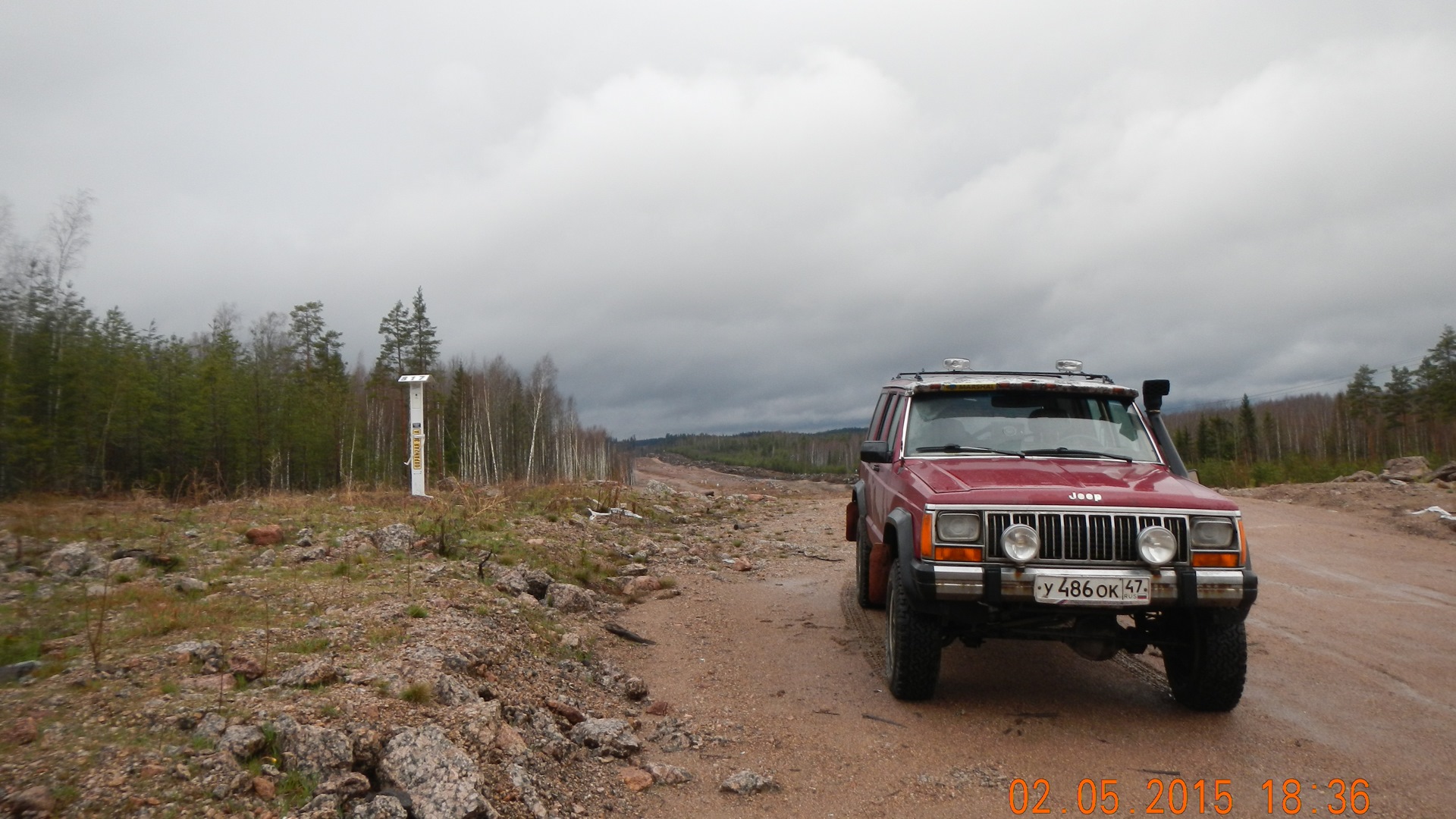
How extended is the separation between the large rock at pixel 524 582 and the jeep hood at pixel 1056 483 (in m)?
4.09

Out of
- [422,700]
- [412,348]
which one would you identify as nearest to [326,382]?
[412,348]

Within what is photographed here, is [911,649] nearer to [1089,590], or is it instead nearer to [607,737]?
[1089,590]

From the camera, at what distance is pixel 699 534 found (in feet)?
50.3

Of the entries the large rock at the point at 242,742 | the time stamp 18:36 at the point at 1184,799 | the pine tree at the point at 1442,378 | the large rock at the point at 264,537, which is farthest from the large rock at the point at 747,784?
the pine tree at the point at 1442,378

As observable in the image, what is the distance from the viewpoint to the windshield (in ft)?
18.4

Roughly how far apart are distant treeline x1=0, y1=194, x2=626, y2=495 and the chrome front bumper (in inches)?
694

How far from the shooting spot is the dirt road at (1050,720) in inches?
149

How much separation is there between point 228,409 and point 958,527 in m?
34.4

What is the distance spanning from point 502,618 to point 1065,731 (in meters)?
4.21

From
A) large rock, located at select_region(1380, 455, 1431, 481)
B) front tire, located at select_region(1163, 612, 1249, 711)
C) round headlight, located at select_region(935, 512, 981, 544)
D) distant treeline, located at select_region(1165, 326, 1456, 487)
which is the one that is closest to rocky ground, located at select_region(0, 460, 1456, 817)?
front tire, located at select_region(1163, 612, 1249, 711)

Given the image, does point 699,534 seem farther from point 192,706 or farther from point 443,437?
point 443,437

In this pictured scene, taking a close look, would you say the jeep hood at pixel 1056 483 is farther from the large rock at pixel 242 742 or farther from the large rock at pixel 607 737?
the large rock at pixel 242 742

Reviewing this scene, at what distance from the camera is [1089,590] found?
4.19m

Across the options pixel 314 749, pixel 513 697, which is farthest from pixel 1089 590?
pixel 314 749
